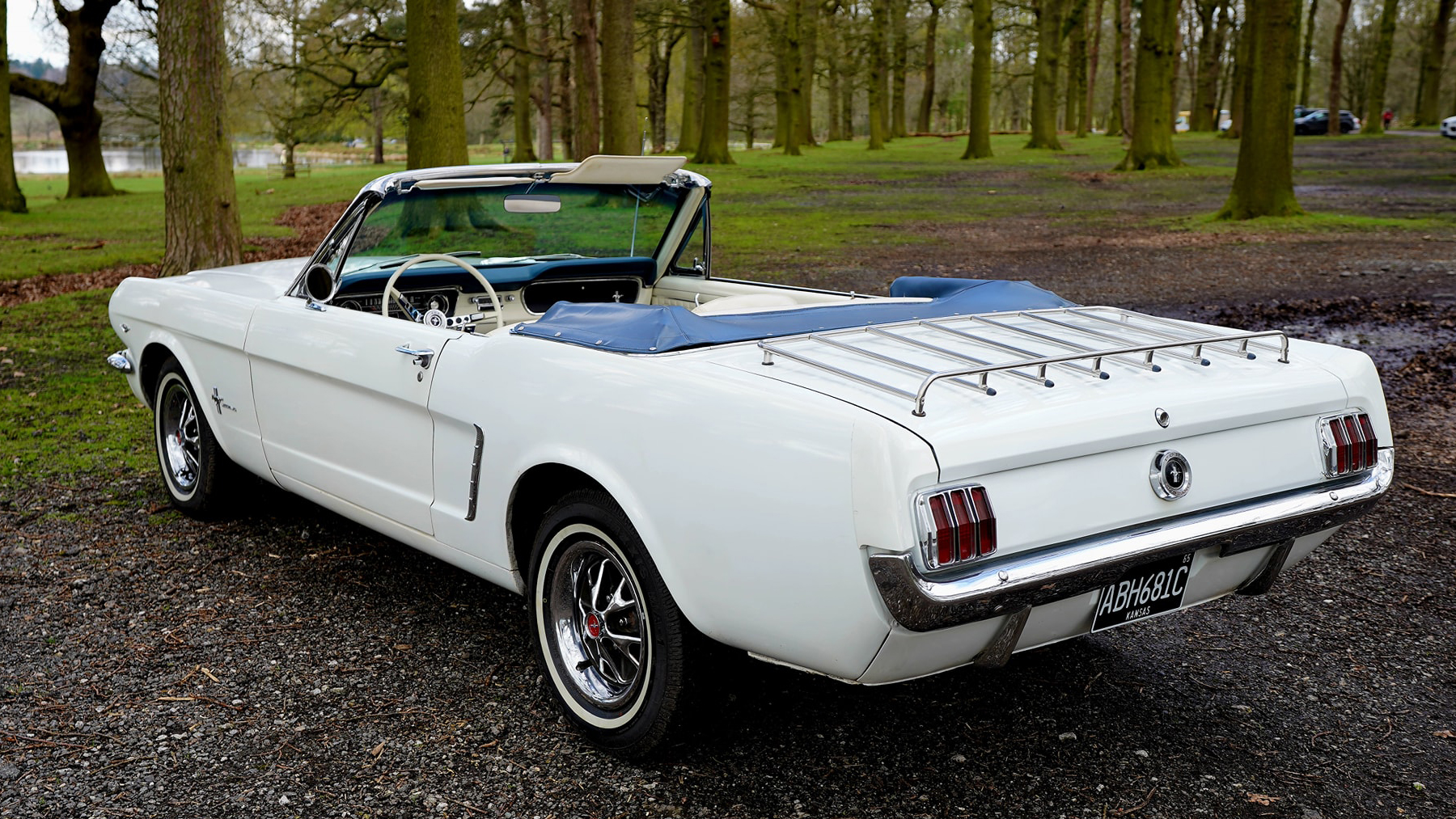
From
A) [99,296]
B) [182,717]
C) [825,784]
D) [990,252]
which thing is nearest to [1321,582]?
[825,784]

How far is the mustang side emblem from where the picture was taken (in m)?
2.67

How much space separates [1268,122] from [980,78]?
57.5 feet

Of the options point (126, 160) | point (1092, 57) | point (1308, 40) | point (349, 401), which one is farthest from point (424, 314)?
point (126, 160)

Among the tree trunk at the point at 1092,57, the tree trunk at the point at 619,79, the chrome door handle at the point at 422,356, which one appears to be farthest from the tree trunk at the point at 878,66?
the chrome door handle at the point at 422,356

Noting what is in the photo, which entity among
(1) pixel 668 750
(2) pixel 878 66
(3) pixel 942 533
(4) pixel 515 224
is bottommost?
(1) pixel 668 750

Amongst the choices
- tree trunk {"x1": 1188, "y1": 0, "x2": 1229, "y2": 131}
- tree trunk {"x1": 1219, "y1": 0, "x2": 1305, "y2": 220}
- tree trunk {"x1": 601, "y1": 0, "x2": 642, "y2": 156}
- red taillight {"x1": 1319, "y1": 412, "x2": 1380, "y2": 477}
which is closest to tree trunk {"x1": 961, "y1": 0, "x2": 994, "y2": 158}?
tree trunk {"x1": 1188, "y1": 0, "x2": 1229, "y2": 131}

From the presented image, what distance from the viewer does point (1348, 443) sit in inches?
119

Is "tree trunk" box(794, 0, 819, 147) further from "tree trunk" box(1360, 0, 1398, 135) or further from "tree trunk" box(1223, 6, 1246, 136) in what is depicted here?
"tree trunk" box(1360, 0, 1398, 135)

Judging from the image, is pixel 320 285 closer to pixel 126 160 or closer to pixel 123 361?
pixel 123 361

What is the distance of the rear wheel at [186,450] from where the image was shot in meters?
4.86

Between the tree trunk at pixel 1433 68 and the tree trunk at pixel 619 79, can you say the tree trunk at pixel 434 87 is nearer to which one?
the tree trunk at pixel 619 79

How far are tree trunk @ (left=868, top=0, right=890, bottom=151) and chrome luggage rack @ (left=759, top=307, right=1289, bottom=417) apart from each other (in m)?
37.2

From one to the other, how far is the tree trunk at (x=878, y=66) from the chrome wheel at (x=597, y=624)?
37.9 meters

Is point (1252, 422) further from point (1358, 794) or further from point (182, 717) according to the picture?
point (182, 717)
